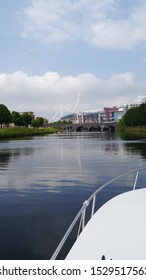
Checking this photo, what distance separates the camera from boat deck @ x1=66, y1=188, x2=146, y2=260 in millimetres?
5523

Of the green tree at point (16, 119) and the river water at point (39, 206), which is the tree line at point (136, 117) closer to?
the green tree at point (16, 119)

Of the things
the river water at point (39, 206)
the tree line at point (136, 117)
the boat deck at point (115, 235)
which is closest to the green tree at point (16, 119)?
the tree line at point (136, 117)

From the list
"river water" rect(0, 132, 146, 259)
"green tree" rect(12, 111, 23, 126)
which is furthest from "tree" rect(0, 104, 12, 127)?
"river water" rect(0, 132, 146, 259)

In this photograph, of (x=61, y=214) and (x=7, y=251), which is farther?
(x=61, y=214)

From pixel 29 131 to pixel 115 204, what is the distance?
454 feet

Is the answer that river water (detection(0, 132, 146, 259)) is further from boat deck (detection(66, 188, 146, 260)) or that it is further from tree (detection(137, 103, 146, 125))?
tree (detection(137, 103, 146, 125))

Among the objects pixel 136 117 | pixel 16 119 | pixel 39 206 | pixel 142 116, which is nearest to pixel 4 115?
pixel 16 119

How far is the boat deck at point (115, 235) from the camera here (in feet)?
18.1

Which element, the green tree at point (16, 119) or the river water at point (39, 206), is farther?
the green tree at point (16, 119)

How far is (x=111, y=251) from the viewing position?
18.2 ft

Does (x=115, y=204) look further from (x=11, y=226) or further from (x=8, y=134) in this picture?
(x=8, y=134)

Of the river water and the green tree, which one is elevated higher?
the green tree
